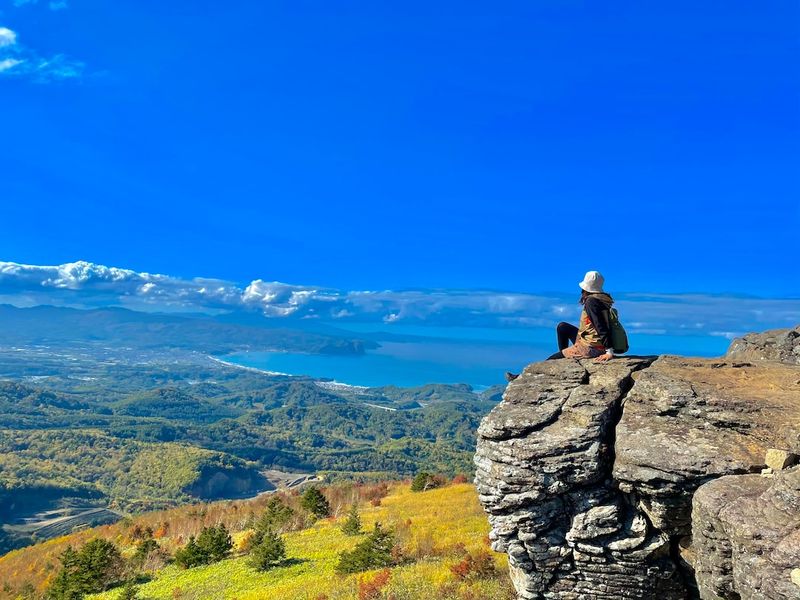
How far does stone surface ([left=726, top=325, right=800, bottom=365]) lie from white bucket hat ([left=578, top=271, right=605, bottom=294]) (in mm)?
5886

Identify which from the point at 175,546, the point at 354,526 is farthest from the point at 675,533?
the point at 175,546

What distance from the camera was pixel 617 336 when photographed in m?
13.5

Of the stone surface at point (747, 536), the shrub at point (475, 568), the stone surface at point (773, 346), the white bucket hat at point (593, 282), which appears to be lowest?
the shrub at point (475, 568)

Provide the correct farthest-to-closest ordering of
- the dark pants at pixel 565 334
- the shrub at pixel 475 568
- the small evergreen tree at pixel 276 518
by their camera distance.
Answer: the small evergreen tree at pixel 276 518 → the shrub at pixel 475 568 → the dark pants at pixel 565 334

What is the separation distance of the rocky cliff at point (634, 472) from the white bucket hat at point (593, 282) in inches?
89.2

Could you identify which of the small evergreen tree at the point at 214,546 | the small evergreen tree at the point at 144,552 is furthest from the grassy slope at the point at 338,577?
the small evergreen tree at the point at 144,552

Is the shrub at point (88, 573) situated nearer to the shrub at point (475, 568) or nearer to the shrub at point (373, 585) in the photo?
the shrub at point (373, 585)

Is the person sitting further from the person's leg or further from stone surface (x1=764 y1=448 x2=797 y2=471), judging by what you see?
stone surface (x1=764 y1=448 x2=797 y2=471)

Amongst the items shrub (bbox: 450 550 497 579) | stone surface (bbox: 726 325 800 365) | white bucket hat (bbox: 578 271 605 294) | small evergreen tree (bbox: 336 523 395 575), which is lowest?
small evergreen tree (bbox: 336 523 395 575)

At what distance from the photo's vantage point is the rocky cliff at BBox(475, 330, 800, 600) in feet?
31.4

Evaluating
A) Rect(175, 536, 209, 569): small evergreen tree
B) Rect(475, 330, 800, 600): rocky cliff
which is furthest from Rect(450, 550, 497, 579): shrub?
Rect(175, 536, 209, 569): small evergreen tree

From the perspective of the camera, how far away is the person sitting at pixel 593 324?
13266mm

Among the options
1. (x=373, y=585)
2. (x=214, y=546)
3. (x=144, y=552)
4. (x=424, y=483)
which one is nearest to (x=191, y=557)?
(x=214, y=546)

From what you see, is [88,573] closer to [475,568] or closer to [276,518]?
[276,518]
